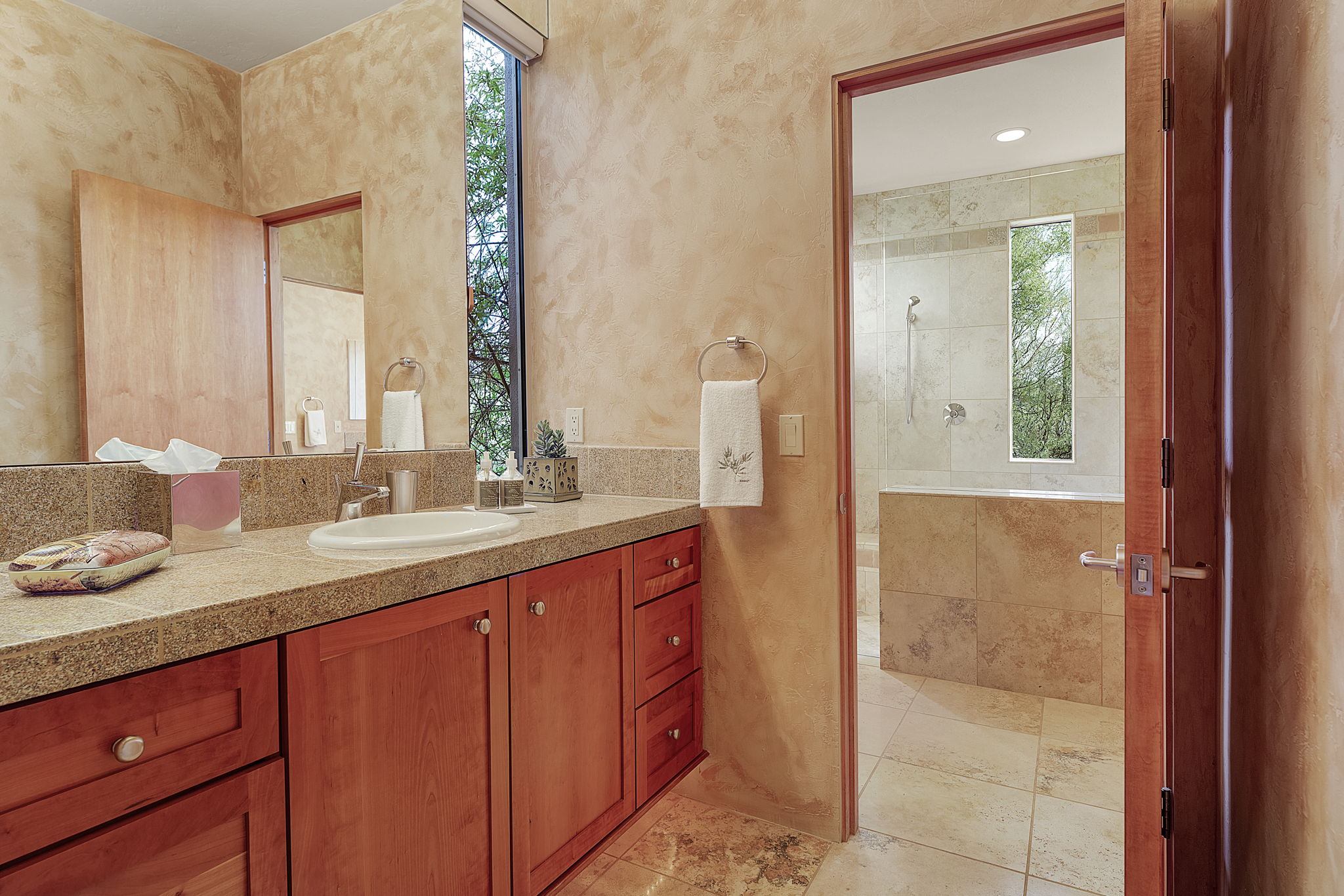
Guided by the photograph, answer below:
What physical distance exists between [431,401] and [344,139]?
680mm

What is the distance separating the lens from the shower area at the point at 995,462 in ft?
6.84

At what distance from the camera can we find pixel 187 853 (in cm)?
82

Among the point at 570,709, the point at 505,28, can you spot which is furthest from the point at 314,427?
the point at 505,28

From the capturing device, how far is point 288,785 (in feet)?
3.05

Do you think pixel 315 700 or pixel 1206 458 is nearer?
pixel 315 700

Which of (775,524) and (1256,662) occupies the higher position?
(775,524)

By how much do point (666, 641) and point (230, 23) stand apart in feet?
5.48

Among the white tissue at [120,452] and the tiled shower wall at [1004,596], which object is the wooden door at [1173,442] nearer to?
the tiled shower wall at [1004,596]

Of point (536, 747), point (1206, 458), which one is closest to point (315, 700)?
point (536, 747)

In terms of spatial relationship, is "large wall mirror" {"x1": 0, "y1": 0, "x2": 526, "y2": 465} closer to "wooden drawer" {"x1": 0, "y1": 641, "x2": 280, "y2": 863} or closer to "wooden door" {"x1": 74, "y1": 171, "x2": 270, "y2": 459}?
"wooden door" {"x1": 74, "y1": 171, "x2": 270, "y2": 459}

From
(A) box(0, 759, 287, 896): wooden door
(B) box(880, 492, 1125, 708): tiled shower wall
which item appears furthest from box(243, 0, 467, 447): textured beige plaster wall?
(B) box(880, 492, 1125, 708): tiled shower wall

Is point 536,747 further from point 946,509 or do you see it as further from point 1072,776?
point 946,509

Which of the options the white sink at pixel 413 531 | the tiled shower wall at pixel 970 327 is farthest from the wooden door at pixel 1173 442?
the tiled shower wall at pixel 970 327

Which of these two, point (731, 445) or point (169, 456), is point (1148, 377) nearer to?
point (731, 445)
